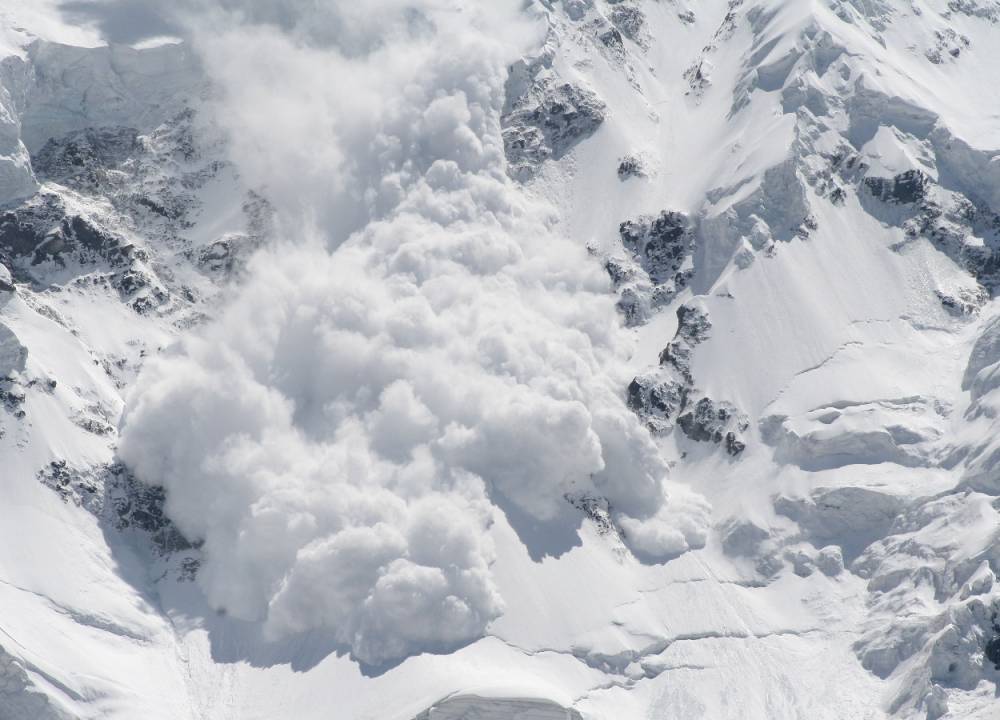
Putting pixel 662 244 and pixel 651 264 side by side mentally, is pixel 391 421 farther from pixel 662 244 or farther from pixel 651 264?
pixel 662 244

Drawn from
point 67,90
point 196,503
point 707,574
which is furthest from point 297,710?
point 67,90

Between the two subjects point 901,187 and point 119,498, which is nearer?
point 119,498

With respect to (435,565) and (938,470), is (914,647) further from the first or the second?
(435,565)

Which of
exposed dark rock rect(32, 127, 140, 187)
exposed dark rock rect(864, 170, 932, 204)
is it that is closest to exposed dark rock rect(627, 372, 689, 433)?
exposed dark rock rect(864, 170, 932, 204)

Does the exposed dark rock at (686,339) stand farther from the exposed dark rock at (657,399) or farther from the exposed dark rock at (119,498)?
the exposed dark rock at (119,498)

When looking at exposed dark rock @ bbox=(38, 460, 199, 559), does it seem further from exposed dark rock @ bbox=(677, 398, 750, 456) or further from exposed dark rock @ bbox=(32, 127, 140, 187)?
exposed dark rock @ bbox=(677, 398, 750, 456)

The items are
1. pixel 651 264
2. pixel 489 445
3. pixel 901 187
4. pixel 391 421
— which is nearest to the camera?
pixel 489 445

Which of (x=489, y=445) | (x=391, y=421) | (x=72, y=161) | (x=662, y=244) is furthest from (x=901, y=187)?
(x=72, y=161)
